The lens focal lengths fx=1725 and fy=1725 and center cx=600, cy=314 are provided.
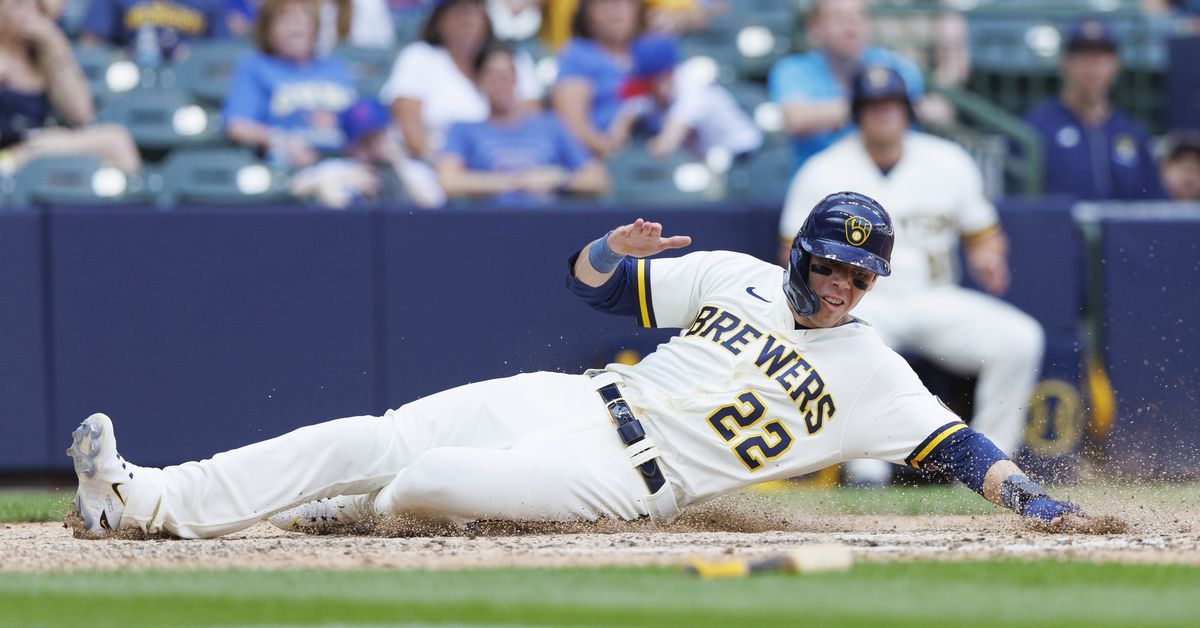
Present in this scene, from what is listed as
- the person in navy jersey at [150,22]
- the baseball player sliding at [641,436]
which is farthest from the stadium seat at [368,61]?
the baseball player sliding at [641,436]

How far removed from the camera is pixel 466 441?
5.48 metres

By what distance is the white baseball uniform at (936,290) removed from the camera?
26.5 ft

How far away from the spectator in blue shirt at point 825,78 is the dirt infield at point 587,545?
326 cm

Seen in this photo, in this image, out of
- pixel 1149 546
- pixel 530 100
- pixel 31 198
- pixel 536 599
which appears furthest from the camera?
pixel 530 100

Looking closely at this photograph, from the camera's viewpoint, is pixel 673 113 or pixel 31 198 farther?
pixel 673 113

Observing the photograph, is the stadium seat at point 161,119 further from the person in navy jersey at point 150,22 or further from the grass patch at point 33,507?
the grass patch at point 33,507

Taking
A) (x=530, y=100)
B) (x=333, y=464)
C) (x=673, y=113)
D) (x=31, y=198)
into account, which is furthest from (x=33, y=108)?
(x=333, y=464)

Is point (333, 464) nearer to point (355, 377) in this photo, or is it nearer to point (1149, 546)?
point (1149, 546)

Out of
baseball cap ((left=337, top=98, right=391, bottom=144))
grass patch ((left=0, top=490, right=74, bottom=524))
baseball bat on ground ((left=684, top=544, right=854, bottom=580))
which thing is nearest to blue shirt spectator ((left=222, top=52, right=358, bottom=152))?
baseball cap ((left=337, top=98, right=391, bottom=144))

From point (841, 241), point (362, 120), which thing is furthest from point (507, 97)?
point (841, 241)

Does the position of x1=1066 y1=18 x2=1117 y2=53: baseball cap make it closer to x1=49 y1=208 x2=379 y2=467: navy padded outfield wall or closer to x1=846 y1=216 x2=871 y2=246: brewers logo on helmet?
x1=49 y1=208 x2=379 y2=467: navy padded outfield wall

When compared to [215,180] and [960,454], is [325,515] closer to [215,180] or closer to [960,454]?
[960,454]

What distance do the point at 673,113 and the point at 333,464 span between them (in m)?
4.66

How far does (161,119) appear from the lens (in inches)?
353
